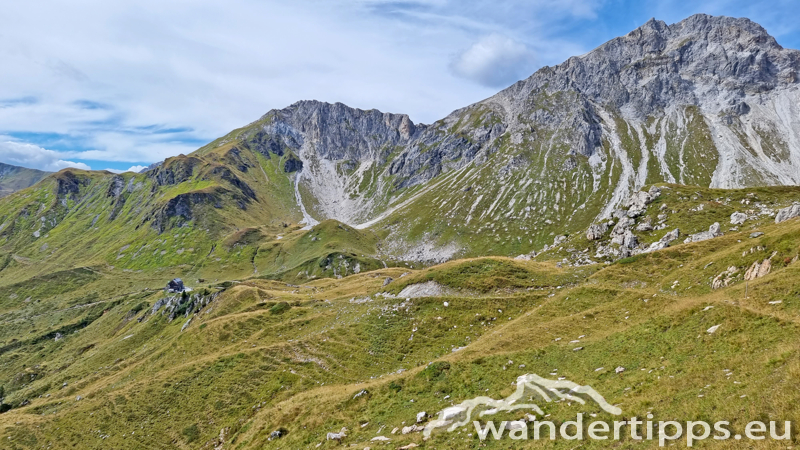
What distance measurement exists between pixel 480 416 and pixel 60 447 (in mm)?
60583

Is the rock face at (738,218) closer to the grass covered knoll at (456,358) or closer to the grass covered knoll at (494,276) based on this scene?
the grass covered knoll at (456,358)

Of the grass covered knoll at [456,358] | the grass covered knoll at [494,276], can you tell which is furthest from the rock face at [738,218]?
the grass covered knoll at [494,276]

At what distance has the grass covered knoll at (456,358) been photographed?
18.0 meters

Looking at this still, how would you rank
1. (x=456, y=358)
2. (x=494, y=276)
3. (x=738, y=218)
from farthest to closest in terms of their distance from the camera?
(x=738, y=218)
(x=494, y=276)
(x=456, y=358)

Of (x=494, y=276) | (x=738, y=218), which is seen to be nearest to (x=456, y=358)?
(x=494, y=276)

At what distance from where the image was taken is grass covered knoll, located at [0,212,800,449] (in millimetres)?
18031

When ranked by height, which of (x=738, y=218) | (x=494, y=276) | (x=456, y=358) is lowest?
(x=456, y=358)

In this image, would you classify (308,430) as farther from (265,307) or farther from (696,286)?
(265,307)

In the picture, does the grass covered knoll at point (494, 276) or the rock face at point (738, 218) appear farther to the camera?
the rock face at point (738, 218)

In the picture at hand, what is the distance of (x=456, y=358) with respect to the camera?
105 ft

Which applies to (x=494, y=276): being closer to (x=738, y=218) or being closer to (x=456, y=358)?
(x=456, y=358)

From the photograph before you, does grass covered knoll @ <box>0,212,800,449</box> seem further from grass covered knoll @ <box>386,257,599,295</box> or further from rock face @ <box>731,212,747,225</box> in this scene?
rock face @ <box>731,212,747,225</box>

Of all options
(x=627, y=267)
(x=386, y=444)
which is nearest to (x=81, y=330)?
(x=386, y=444)

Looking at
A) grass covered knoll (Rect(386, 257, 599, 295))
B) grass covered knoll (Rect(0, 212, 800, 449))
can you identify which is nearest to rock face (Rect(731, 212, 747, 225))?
grass covered knoll (Rect(0, 212, 800, 449))
